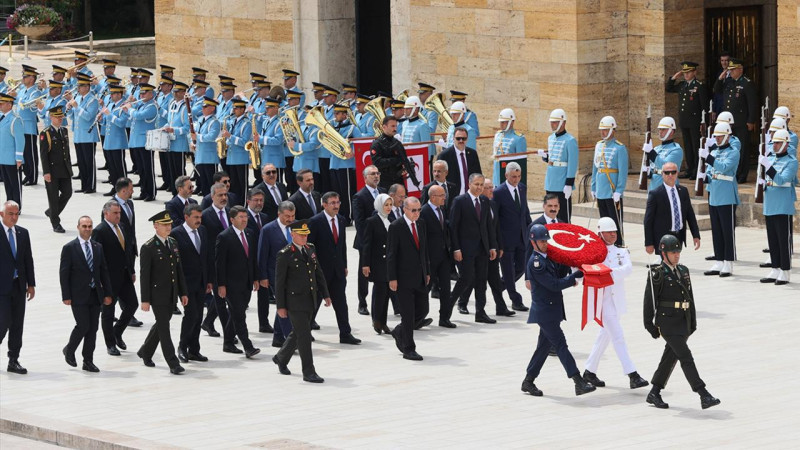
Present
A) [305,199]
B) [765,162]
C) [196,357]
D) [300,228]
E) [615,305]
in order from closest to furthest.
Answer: [615,305]
[300,228]
[196,357]
[305,199]
[765,162]

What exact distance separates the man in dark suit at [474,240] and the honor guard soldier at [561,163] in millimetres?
3659

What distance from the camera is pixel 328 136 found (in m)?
22.7

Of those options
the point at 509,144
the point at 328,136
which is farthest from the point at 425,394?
the point at 328,136

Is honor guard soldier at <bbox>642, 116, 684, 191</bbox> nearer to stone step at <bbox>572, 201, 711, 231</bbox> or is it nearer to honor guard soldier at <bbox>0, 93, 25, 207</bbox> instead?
stone step at <bbox>572, 201, 711, 231</bbox>

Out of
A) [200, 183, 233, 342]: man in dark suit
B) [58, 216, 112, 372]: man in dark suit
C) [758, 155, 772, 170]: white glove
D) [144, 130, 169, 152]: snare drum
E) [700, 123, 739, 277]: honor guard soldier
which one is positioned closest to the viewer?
[58, 216, 112, 372]: man in dark suit

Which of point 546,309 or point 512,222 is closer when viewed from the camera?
point 546,309

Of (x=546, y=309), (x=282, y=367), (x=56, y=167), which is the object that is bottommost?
(x=282, y=367)

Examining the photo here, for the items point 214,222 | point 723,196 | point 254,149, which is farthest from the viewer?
point 254,149

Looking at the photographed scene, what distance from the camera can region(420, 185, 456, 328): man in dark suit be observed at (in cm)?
1688

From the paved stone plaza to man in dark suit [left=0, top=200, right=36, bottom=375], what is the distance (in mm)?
326

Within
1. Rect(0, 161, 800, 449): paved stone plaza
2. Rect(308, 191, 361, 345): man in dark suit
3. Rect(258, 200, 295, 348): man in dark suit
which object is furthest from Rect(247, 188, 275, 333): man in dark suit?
Rect(308, 191, 361, 345): man in dark suit

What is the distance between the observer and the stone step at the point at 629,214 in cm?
2211

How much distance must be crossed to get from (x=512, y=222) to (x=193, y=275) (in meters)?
3.76

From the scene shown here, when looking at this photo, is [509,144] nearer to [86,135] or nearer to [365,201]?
[365,201]
